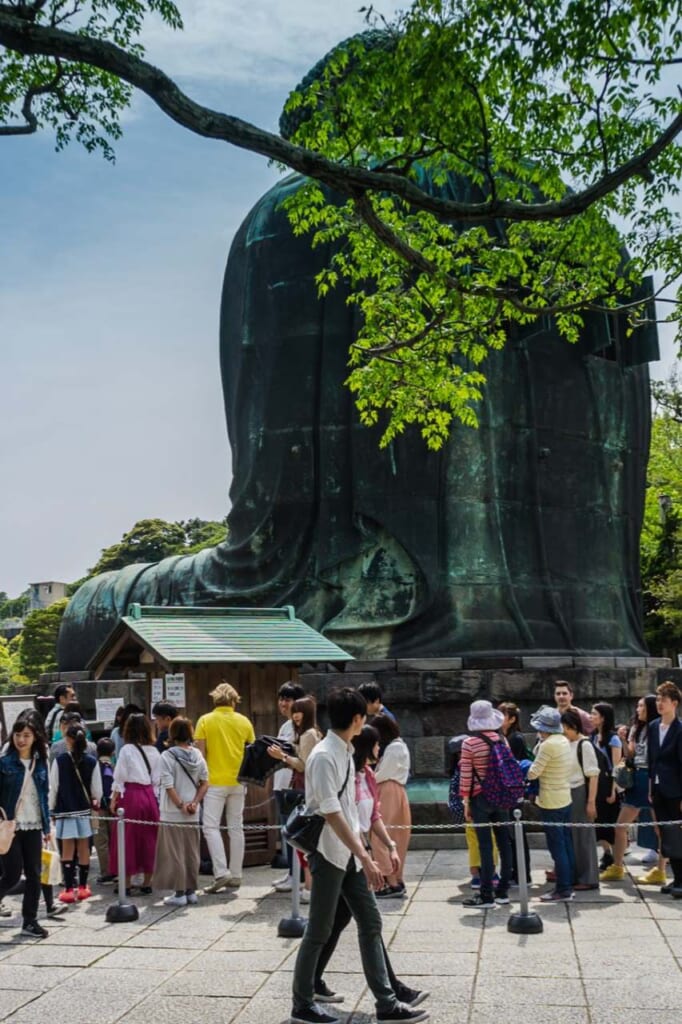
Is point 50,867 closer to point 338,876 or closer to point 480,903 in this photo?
point 480,903

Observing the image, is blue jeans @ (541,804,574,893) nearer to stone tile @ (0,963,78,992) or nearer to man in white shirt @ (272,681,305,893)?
man in white shirt @ (272,681,305,893)

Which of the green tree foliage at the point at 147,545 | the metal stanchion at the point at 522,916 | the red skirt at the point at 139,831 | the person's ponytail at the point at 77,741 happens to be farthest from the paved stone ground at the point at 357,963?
the green tree foliage at the point at 147,545

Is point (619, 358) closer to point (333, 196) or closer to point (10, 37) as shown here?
point (333, 196)

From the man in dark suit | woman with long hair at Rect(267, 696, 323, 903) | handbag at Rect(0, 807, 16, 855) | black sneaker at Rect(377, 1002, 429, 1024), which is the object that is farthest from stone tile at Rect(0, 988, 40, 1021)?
the man in dark suit

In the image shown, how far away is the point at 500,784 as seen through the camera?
954cm

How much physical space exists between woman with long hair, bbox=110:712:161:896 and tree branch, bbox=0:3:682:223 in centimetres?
496

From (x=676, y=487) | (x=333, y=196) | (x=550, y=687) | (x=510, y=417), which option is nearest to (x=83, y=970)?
(x=550, y=687)

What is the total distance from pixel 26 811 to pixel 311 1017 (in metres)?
3.42

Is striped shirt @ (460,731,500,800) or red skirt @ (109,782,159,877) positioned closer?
striped shirt @ (460,731,500,800)

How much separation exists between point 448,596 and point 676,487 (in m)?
18.2

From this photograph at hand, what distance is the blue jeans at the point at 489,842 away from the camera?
30.8 ft

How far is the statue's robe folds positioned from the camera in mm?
16016

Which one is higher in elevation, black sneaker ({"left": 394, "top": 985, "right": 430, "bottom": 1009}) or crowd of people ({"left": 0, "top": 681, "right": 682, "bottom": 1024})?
crowd of people ({"left": 0, "top": 681, "right": 682, "bottom": 1024})

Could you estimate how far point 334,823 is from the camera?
6.04 metres
